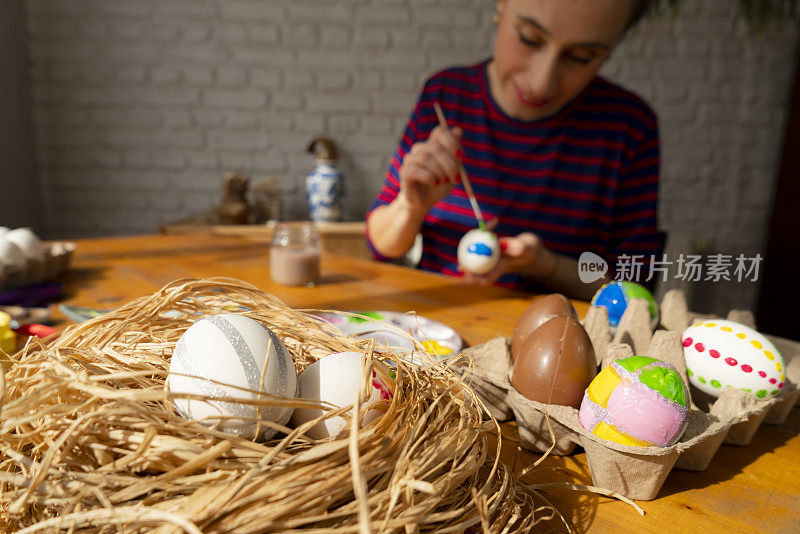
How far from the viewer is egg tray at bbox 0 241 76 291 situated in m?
0.93

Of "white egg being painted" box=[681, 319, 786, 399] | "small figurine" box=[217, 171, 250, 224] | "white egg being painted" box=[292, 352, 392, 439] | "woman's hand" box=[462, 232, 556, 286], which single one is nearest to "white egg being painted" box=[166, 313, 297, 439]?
"white egg being painted" box=[292, 352, 392, 439]

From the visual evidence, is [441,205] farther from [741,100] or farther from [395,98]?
[741,100]

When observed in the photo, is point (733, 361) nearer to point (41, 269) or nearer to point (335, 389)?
point (335, 389)

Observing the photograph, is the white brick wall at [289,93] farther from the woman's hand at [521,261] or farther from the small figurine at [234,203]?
the woman's hand at [521,261]

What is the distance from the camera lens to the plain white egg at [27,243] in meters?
0.95

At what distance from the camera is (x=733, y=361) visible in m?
0.56

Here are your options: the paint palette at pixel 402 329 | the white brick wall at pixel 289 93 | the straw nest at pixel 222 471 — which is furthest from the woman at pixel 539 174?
the white brick wall at pixel 289 93

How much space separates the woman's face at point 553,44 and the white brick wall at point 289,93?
1488mm

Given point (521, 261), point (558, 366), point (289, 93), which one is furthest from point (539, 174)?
point (289, 93)

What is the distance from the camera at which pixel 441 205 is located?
5.27ft

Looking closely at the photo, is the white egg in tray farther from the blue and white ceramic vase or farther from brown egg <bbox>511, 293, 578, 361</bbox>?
the blue and white ceramic vase

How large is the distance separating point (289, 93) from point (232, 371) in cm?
259

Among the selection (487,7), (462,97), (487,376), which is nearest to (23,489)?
(487,376)

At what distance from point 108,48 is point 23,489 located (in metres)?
2.81
